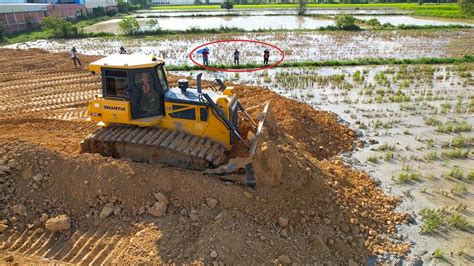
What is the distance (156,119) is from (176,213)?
87.3 inches

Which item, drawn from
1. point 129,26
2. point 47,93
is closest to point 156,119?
point 47,93

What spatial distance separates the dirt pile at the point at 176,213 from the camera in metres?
5.91

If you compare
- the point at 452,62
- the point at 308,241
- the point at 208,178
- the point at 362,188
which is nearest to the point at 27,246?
the point at 208,178

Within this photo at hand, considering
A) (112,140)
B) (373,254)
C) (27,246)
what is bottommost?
(373,254)

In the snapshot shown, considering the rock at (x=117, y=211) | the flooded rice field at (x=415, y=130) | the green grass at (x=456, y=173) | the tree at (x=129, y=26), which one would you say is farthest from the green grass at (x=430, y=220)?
the tree at (x=129, y=26)

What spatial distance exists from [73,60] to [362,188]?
1746 cm

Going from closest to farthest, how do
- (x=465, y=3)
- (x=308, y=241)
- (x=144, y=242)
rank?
(x=144, y=242) < (x=308, y=241) < (x=465, y=3)

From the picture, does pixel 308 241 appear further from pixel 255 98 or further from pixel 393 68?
pixel 393 68

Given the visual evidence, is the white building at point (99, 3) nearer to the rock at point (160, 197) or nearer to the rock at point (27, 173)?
the rock at point (27, 173)

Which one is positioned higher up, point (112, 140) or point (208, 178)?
point (112, 140)

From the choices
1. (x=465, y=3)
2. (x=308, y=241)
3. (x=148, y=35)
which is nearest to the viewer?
(x=308, y=241)

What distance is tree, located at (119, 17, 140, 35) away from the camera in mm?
33281

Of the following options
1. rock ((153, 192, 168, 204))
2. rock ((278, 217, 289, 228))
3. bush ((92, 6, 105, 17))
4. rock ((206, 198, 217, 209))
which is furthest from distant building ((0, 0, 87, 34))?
rock ((278, 217, 289, 228))

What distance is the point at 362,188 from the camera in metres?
8.20
